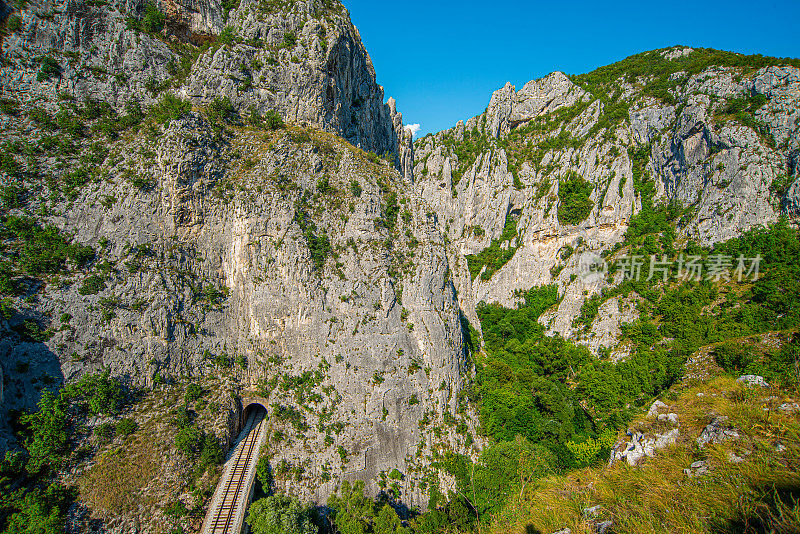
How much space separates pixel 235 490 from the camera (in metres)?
Answer: 24.1

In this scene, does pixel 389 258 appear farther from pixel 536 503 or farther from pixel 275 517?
pixel 536 503

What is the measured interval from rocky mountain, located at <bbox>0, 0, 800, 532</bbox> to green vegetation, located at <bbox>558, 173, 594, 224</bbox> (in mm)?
11586

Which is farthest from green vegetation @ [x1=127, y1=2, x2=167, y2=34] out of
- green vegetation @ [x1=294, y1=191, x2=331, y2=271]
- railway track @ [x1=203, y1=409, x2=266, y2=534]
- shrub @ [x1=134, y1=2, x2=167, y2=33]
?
railway track @ [x1=203, y1=409, x2=266, y2=534]

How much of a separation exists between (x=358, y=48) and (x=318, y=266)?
34.4m

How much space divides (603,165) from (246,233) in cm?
5875

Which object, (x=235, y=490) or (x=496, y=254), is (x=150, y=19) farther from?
(x=496, y=254)

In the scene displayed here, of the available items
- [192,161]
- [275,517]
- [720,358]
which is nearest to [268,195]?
[192,161]

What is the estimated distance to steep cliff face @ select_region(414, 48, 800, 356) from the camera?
38500mm

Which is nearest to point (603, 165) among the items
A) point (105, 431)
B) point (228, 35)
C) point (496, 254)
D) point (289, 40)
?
point (496, 254)

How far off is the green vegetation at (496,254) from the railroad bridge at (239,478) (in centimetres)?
4755

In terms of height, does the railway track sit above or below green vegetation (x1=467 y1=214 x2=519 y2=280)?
below

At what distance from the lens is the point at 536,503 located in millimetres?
8523

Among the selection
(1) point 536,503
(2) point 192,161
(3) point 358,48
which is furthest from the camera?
(3) point 358,48

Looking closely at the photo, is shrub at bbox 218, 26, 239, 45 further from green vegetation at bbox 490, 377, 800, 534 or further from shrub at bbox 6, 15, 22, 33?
green vegetation at bbox 490, 377, 800, 534
